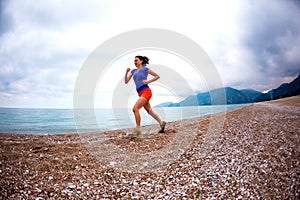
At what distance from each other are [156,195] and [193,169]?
1501 millimetres

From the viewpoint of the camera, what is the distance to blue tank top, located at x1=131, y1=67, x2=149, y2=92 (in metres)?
7.65

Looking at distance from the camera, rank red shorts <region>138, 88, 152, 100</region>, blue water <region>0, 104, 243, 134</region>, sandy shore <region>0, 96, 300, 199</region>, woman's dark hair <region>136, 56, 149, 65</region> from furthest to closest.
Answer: blue water <region>0, 104, 243, 134</region>, woman's dark hair <region>136, 56, 149, 65</region>, red shorts <region>138, 88, 152, 100</region>, sandy shore <region>0, 96, 300, 199</region>

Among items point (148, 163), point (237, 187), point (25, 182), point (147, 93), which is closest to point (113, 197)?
point (148, 163)

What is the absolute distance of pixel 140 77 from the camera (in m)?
7.71

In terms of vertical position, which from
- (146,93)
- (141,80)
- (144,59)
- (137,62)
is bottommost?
(146,93)

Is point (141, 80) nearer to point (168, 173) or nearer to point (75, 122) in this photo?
point (168, 173)

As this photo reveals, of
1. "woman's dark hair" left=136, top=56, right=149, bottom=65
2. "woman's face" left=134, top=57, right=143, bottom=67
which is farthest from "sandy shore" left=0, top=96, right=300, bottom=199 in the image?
"woman's dark hair" left=136, top=56, right=149, bottom=65

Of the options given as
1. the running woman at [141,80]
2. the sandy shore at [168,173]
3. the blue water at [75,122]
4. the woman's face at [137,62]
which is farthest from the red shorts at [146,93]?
the blue water at [75,122]

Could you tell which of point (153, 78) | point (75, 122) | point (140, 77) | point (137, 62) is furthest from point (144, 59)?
point (75, 122)

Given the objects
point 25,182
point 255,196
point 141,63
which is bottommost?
point 255,196

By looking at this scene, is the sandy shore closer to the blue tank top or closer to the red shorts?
the red shorts

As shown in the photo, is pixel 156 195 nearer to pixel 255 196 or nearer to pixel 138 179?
pixel 138 179

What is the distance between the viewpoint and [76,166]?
226 inches

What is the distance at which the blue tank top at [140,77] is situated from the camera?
25.1 feet
